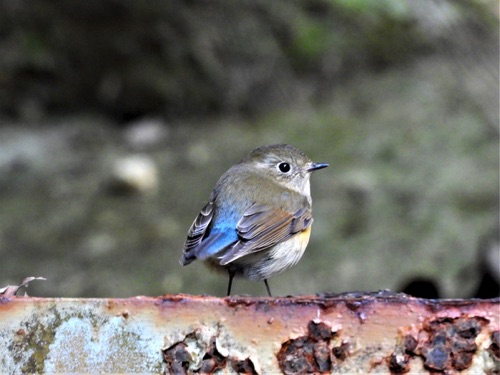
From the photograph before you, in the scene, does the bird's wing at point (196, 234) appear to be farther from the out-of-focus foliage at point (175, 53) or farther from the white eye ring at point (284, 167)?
the out-of-focus foliage at point (175, 53)

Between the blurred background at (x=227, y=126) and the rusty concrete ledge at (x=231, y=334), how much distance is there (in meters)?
3.03

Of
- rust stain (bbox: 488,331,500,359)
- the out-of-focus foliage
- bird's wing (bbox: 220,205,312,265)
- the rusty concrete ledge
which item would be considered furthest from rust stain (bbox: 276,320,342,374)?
the out-of-focus foliage

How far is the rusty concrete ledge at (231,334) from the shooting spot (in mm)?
1446

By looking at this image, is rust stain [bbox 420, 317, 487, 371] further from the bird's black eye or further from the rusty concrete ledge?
the bird's black eye

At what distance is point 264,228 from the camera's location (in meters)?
2.99

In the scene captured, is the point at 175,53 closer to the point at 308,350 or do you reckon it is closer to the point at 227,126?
the point at 227,126

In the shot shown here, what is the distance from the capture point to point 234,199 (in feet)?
10.1

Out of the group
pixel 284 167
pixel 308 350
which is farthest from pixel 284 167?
pixel 308 350

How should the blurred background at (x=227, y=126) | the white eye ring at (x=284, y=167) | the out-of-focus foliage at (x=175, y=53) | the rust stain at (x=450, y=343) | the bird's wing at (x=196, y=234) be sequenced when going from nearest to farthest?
the rust stain at (x=450, y=343), the bird's wing at (x=196, y=234), the white eye ring at (x=284, y=167), the blurred background at (x=227, y=126), the out-of-focus foliage at (x=175, y=53)

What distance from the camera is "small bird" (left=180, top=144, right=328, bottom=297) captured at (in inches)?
112

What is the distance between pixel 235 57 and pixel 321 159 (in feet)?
3.20

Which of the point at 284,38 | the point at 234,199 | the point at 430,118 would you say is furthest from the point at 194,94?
the point at 234,199

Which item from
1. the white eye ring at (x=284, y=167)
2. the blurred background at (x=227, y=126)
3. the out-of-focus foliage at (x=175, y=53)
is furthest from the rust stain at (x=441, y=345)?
the out-of-focus foliage at (x=175, y=53)

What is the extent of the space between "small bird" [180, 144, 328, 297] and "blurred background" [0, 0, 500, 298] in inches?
48.7
